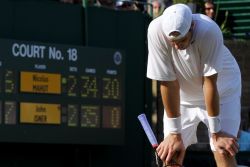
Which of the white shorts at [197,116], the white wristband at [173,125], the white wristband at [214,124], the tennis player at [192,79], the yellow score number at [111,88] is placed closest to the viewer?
the tennis player at [192,79]

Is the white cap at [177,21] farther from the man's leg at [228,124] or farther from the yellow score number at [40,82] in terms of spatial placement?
the yellow score number at [40,82]

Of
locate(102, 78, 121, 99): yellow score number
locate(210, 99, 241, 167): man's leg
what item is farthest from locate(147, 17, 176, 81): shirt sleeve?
locate(102, 78, 121, 99): yellow score number

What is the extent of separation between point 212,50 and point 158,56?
398 mm

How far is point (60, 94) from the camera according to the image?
1134 centimetres

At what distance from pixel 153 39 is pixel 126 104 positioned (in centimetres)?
603

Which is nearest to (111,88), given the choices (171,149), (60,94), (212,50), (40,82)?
(60,94)

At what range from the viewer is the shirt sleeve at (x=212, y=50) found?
21.4ft

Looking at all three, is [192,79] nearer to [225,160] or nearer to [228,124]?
[228,124]

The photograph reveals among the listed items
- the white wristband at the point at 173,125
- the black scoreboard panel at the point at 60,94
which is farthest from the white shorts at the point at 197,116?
the black scoreboard panel at the point at 60,94

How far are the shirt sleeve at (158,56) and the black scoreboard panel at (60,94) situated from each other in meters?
4.37

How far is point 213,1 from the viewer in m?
14.0

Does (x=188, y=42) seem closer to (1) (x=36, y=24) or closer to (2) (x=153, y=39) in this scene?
(2) (x=153, y=39)

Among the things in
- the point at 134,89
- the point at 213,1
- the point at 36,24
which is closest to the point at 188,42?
the point at 36,24

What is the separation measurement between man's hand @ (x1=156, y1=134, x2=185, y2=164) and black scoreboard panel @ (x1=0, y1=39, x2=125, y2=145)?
433 cm
